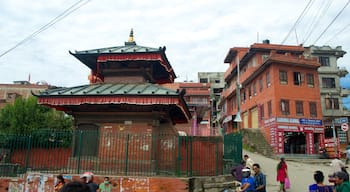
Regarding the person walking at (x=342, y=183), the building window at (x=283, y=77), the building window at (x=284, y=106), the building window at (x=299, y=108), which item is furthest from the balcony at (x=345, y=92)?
the person walking at (x=342, y=183)

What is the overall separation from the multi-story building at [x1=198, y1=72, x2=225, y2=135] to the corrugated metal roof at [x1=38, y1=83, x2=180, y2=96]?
49263 mm

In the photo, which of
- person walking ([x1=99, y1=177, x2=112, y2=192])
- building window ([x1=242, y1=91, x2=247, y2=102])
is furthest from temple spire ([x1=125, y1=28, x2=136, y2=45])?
building window ([x1=242, y1=91, x2=247, y2=102])

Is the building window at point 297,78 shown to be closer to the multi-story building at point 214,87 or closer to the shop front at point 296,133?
the shop front at point 296,133

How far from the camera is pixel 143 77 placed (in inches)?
590

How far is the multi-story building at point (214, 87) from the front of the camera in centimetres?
6444

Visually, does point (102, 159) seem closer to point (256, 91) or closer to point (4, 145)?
point (4, 145)

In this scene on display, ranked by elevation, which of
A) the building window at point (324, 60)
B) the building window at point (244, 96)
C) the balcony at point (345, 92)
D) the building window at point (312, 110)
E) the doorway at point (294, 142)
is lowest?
the doorway at point (294, 142)

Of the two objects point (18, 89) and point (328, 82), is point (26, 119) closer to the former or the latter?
point (18, 89)

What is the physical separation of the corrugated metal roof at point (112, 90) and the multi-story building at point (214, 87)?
4926cm

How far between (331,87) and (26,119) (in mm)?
38283

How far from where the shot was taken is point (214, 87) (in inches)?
2680

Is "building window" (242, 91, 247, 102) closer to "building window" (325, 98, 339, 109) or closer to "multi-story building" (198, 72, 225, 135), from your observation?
"building window" (325, 98, 339, 109)

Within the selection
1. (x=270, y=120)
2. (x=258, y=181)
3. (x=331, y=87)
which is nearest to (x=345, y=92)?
(x=331, y=87)

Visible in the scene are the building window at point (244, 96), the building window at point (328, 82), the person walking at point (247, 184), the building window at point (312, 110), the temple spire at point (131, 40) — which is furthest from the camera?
the building window at point (328, 82)
